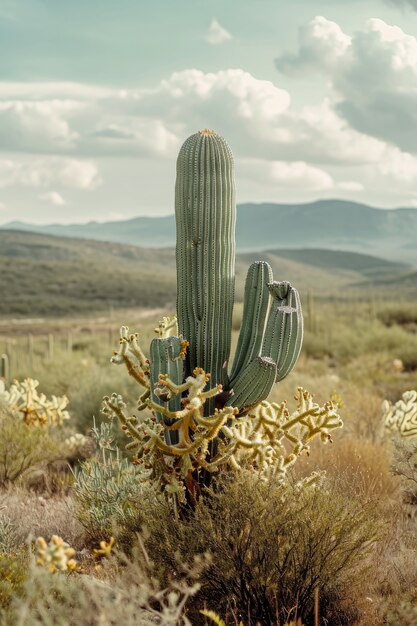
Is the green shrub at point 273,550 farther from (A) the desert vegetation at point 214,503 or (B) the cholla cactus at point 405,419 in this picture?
(B) the cholla cactus at point 405,419

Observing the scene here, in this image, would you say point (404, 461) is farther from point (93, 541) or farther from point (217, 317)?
point (93, 541)

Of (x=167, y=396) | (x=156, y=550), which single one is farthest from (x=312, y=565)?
(x=167, y=396)

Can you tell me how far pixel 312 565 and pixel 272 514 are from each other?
0.42 meters

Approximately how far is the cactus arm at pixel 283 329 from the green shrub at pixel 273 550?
112 cm

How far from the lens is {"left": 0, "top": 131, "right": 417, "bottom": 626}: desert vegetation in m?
4.83

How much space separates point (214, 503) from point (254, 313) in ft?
5.60

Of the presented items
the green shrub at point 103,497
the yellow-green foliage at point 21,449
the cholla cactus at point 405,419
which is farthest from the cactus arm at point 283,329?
the yellow-green foliage at point 21,449

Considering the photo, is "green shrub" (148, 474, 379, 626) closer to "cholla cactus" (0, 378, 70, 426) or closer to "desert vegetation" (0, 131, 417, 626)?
"desert vegetation" (0, 131, 417, 626)

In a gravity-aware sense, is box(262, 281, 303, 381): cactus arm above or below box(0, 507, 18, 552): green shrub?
above

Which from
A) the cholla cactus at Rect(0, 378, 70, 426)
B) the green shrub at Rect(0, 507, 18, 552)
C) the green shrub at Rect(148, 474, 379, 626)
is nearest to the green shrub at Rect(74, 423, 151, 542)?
the green shrub at Rect(0, 507, 18, 552)

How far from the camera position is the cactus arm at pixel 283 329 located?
6207 millimetres

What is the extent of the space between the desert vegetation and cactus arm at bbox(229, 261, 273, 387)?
0.01 metres

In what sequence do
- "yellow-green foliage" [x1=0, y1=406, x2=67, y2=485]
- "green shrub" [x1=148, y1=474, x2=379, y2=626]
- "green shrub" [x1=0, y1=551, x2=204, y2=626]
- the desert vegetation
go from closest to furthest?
1. "green shrub" [x1=0, y1=551, x2=204, y2=626]
2. the desert vegetation
3. "green shrub" [x1=148, y1=474, x2=379, y2=626]
4. "yellow-green foliage" [x1=0, y1=406, x2=67, y2=485]

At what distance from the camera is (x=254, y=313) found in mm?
6559
